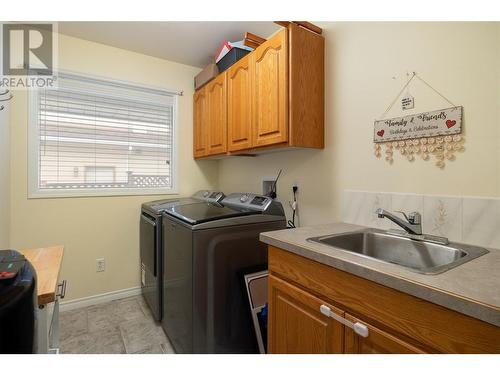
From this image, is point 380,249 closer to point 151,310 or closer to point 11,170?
point 151,310

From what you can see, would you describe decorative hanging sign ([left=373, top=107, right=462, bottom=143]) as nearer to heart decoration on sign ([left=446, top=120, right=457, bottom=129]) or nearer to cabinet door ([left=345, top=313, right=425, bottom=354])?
heart decoration on sign ([left=446, top=120, right=457, bottom=129])

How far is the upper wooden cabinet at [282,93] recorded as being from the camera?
5.06 ft

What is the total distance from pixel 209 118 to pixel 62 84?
1.28 meters

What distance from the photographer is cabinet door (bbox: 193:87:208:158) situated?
2488mm

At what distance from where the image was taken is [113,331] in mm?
1937

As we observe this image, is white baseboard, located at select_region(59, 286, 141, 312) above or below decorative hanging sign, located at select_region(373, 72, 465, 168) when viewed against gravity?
below

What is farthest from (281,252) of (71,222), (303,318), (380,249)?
(71,222)

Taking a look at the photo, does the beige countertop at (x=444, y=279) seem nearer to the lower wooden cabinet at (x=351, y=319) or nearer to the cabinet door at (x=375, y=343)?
the lower wooden cabinet at (x=351, y=319)

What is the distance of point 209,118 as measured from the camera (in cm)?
239

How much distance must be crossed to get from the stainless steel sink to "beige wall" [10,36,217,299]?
1926 millimetres

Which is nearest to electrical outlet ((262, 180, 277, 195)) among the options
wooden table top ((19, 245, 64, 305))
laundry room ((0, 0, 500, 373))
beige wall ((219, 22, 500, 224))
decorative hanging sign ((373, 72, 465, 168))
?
laundry room ((0, 0, 500, 373))

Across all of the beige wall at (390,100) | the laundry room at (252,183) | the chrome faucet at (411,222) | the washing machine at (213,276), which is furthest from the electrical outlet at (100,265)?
the chrome faucet at (411,222)

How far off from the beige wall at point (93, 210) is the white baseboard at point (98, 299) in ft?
0.13

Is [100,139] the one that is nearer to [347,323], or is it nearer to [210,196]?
[210,196]
